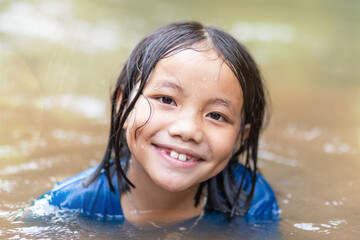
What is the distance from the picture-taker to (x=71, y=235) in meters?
2.20

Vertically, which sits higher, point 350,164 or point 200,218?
point 350,164

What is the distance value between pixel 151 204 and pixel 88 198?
337mm

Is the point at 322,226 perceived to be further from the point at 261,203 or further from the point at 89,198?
the point at 89,198

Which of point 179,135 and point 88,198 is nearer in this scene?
point 179,135

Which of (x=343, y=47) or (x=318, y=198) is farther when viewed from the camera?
(x=343, y=47)

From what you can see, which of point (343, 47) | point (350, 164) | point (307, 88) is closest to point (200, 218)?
point (350, 164)

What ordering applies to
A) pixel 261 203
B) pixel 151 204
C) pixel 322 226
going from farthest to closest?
pixel 261 203, pixel 151 204, pixel 322 226

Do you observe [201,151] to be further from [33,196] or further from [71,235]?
[33,196]

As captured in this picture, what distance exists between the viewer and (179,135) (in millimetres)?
2096

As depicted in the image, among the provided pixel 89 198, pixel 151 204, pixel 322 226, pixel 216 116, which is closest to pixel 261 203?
pixel 322 226

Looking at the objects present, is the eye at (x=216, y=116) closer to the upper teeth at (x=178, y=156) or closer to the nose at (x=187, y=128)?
the nose at (x=187, y=128)

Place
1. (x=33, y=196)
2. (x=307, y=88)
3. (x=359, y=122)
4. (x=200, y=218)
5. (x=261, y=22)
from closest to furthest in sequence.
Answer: (x=200, y=218)
(x=33, y=196)
(x=359, y=122)
(x=307, y=88)
(x=261, y=22)

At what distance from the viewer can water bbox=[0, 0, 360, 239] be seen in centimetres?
265

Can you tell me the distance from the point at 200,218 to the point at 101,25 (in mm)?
4866
